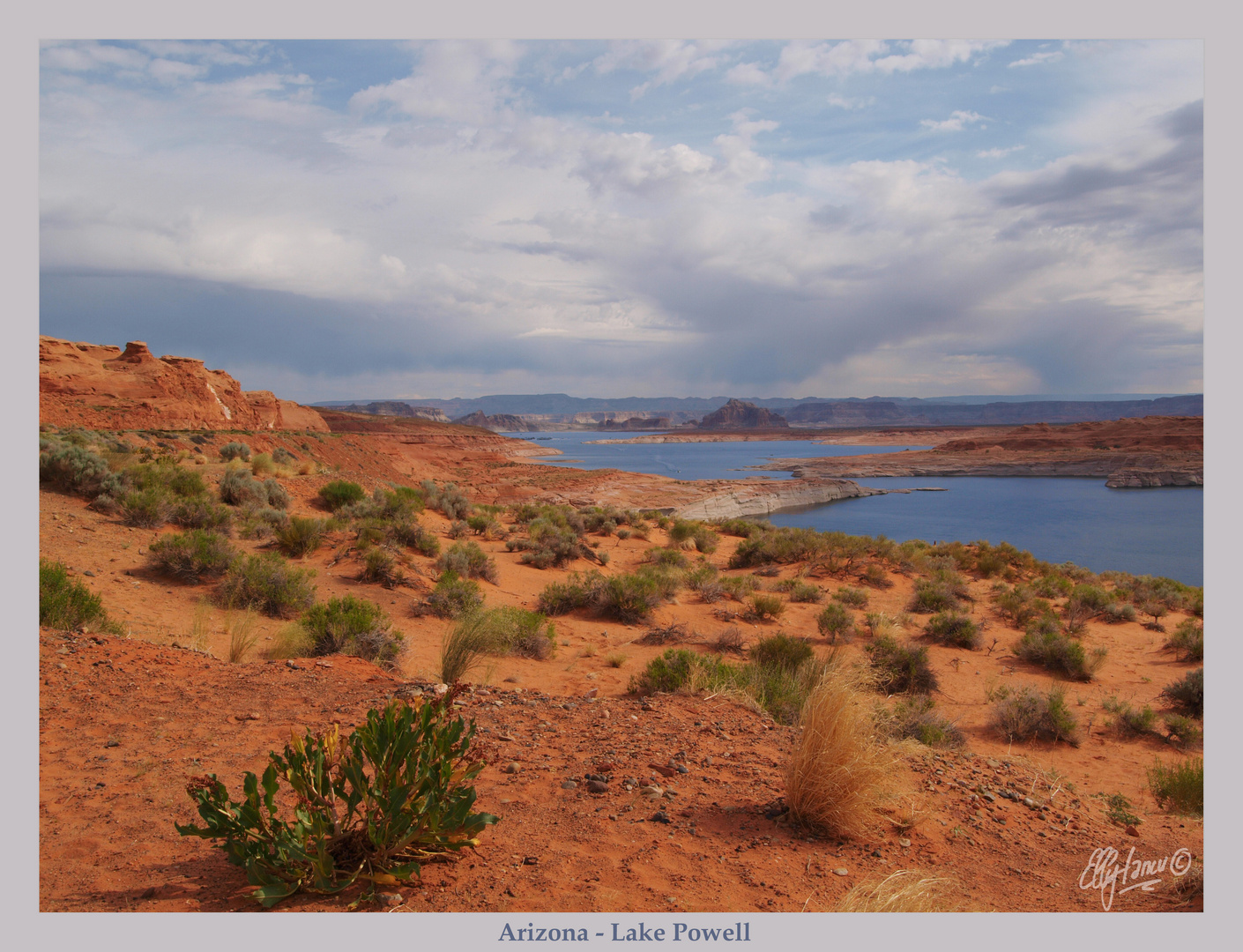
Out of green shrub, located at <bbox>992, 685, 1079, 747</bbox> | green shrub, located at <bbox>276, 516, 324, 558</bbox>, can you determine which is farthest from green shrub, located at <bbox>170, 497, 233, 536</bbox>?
green shrub, located at <bbox>992, 685, 1079, 747</bbox>


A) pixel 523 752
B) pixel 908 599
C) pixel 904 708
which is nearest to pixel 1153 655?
pixel 908 599

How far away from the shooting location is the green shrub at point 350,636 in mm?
7469

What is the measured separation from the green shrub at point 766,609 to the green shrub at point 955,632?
9.27 ft

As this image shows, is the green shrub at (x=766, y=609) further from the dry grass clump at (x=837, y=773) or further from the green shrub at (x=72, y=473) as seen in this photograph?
the green shrub at (x=72, y=473)

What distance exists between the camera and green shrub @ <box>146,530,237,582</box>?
31.2ft

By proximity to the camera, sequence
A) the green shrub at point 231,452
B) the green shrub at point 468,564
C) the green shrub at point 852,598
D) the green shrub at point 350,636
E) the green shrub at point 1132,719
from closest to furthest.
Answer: the green shrub at point 350,636 < the green shrub at point 1132,719 < the green shrub at point 468,564 < the green shrub at point 852,598 < the green shrub at point 231,452

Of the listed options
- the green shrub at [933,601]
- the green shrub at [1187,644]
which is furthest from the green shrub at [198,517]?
the green shrub at [1187,644]

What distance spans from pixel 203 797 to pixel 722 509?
42416 millimetres

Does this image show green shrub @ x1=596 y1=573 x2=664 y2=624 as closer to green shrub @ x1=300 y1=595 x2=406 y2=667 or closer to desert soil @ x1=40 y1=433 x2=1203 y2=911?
desert soil @ x1=40 y1=433 x2=1203 y2=911

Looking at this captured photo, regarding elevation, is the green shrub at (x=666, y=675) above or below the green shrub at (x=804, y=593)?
above

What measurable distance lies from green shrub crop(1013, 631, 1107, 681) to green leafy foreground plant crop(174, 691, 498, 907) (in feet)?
36.3

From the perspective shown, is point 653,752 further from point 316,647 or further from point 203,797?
point 316,647

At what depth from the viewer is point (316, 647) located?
295 inches

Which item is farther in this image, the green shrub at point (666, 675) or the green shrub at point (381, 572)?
the green shrub at point (381, 572)
